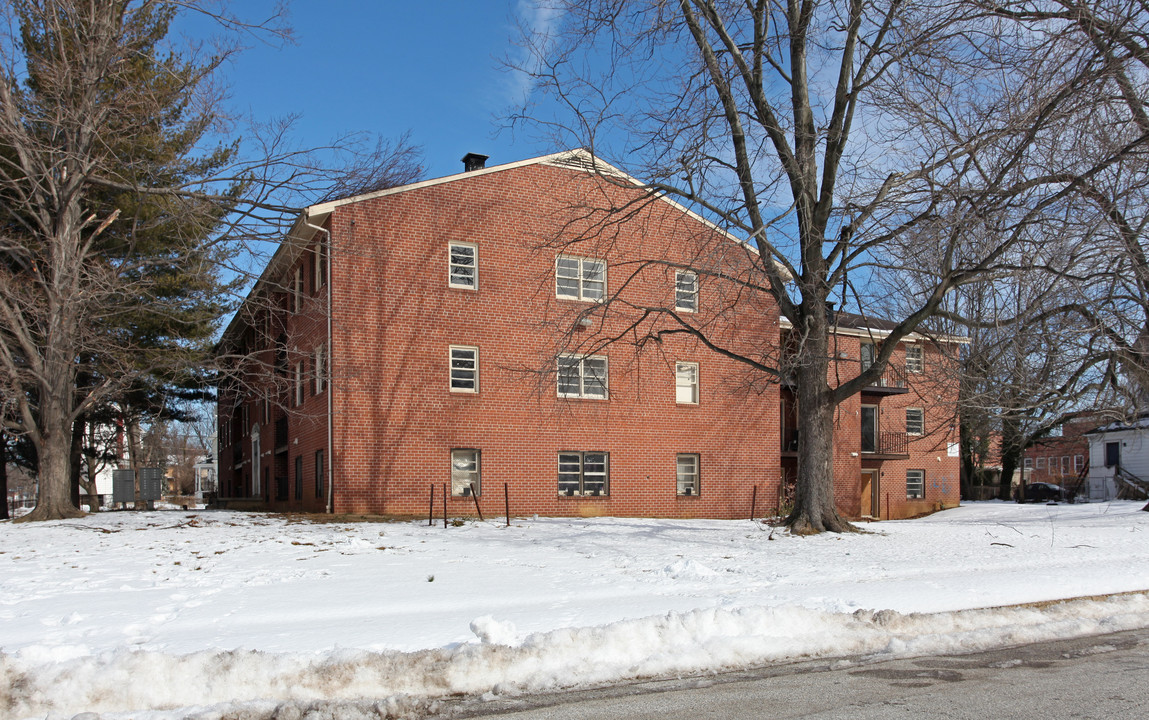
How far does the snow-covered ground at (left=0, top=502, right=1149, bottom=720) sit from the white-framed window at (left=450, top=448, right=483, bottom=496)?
24.1 feet

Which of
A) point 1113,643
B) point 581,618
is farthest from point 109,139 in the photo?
point 1113,643

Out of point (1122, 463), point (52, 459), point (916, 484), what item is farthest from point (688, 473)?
point (1122, 463)

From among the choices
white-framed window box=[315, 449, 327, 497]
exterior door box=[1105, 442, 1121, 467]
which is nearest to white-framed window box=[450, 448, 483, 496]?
white-framed window box=[315, 449, 327, 497]

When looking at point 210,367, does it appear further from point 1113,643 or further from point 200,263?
point 1113,643

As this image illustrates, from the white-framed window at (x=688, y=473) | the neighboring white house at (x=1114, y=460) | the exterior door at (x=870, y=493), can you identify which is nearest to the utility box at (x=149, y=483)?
the white-framed window at (x=688, y=473)

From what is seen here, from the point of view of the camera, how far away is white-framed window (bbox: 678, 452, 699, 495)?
2656 centimetres

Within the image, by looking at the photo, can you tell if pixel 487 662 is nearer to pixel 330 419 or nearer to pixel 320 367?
pixel 330 419

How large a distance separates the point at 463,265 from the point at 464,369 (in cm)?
279

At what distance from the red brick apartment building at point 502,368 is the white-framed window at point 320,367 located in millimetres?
108

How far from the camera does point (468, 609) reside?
850 centimetres

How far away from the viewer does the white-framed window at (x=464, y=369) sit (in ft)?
77.4

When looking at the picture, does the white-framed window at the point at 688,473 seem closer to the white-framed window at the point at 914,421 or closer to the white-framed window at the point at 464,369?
the white-framed window at the point at 464,369

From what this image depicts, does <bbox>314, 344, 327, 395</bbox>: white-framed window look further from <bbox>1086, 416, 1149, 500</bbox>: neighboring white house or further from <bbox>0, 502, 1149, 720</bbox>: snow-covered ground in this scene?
<bbox>1086, 416, 1149, 500</bbox>: neighboring white house

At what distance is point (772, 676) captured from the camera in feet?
21.5
